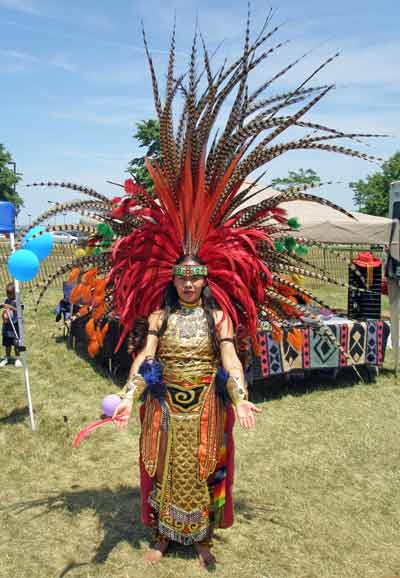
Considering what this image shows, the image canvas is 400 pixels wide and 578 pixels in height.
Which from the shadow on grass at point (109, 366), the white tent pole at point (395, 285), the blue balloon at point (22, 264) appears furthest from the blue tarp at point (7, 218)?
the white tent pole at point (395, 285)

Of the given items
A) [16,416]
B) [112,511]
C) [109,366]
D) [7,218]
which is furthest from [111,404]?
[109,366]

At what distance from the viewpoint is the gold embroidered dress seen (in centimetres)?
298

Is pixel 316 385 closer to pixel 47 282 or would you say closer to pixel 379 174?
pixel 47 282

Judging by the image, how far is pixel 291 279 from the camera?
11.0ft

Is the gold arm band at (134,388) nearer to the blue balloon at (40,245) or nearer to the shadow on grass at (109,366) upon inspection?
the blue balloon at (40,245)

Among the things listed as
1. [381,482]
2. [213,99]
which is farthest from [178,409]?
[381,482]

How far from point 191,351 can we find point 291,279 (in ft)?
2.75

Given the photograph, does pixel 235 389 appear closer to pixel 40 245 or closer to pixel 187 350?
pixel 187 350

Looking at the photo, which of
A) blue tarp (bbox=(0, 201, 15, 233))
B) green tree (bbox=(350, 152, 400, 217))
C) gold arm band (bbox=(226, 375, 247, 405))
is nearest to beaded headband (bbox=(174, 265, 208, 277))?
gold arm band (bbox=(226, 375, 247, 405))

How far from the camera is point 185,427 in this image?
117 inches

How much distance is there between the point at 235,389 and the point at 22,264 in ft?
8.44

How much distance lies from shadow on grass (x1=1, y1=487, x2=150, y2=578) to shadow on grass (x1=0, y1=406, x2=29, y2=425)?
1777mm

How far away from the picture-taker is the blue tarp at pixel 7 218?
16.6ft

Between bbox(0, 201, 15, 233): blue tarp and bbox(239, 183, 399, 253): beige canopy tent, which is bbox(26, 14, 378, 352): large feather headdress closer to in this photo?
bbox(0, 201, 15, 233): blue tarp
